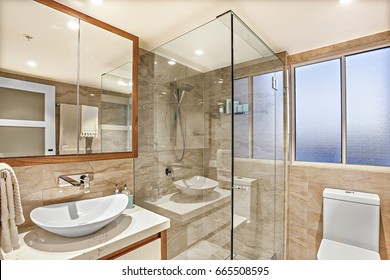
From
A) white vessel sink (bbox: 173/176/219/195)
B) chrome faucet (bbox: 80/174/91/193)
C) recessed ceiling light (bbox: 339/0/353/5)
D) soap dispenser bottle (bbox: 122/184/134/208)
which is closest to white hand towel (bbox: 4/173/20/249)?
chrome faucet (bbox: 80/174/91/193)

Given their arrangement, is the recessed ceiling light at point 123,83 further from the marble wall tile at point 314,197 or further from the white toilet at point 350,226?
the white toilet at point 350,226

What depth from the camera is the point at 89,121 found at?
4.71 feet

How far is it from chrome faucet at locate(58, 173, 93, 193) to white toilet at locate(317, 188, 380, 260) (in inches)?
72.0

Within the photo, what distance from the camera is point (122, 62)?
1629mm

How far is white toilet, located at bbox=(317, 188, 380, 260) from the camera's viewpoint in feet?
5.03

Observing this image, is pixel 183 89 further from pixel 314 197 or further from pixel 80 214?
pixel 314 197

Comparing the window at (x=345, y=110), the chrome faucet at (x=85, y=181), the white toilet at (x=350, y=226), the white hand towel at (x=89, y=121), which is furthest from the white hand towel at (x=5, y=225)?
the window at (x=345, y=110)

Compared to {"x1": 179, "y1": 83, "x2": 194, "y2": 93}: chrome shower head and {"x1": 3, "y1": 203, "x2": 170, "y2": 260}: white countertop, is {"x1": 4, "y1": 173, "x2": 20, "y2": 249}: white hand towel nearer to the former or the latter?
{"x1": 3, "y1": 203, "x2": 170, "y2": 260}: white countertop

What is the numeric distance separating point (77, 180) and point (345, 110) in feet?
7.82

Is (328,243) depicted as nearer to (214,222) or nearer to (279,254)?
(279,254)

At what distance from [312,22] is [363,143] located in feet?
3.86

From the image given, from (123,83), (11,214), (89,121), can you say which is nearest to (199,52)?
(123,83)

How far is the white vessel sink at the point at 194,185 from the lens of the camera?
5.95 ft
